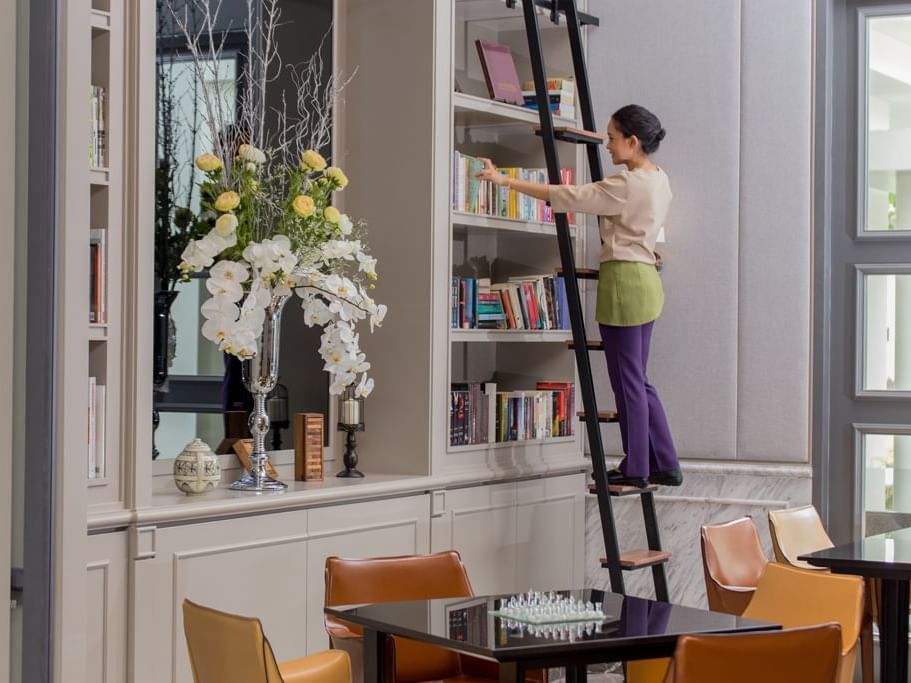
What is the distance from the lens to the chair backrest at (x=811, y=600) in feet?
12.2

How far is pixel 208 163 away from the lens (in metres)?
4.22

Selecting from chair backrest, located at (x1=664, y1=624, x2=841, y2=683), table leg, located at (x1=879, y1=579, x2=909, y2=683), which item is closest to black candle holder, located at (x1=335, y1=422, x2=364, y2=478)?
table leg, located at (x1=879, y1=579, x2=909, y2=683)

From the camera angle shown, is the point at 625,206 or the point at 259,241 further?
the point at 625,206

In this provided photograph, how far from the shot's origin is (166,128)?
4426 mm

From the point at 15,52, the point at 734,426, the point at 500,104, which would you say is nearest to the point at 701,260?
the point at 734,426

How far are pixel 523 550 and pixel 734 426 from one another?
3.74 ft

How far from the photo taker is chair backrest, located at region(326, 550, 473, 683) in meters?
3.76

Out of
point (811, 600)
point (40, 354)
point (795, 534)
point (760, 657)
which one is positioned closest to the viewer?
point (40, 354)

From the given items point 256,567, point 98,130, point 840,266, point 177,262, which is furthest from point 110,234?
point 840,266

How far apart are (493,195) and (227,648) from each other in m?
3.07

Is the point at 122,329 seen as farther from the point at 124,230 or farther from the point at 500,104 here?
the point at 500,104

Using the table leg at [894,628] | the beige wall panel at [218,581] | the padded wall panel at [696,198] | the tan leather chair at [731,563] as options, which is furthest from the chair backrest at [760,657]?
the padded wall panel at [696,198]

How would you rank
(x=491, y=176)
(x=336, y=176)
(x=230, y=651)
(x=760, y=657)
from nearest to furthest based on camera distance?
1. (x=760, y=657)
2. (x=230, y=651)
3. (x=336, y=176)
4. (x=491, y=176)

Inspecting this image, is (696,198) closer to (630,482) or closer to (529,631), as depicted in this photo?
(630,482)
